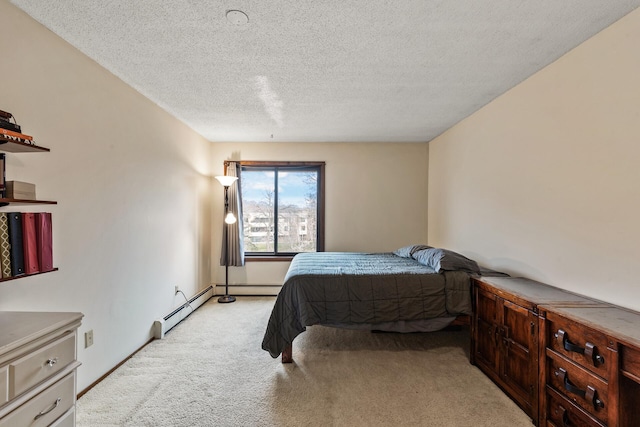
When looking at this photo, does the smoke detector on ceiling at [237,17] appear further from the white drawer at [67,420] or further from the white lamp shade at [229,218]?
the white lamp shade at [229,218]

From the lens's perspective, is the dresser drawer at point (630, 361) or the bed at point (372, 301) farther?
the bed at point (372, 301)

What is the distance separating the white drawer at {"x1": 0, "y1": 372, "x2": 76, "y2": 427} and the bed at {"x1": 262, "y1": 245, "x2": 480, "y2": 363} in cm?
126

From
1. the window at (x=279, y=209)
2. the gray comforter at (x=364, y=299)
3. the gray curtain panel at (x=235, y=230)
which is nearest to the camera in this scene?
the gray comforter at (x=364, y=299)

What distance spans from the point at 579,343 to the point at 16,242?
111 inches

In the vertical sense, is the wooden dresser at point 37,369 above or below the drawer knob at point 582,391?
above

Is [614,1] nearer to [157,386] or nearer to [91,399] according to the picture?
[157,386]

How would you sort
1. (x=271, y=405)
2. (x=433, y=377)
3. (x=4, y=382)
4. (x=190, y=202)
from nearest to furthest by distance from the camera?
(x=4, y=382) → (x=271, y=405) → (x=433, y=377) → (x=190, y=202)

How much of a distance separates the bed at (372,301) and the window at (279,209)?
1.98 meters

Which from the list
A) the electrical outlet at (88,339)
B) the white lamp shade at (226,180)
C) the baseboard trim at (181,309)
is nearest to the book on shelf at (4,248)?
the electrical outlet at (88,339)

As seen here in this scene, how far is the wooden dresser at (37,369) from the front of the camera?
3.33ft

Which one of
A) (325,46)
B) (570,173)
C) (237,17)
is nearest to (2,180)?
(237,17)

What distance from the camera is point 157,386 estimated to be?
203 cm

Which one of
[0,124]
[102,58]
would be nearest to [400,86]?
[102,58]

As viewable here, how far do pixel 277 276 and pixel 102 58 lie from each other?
327 cm
